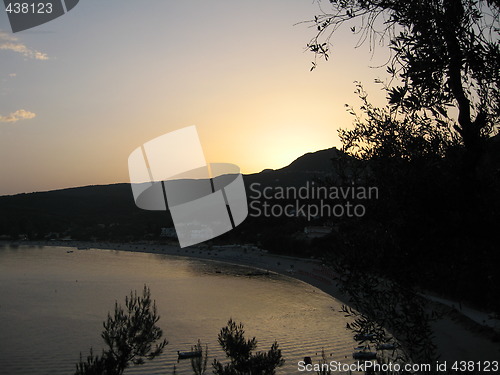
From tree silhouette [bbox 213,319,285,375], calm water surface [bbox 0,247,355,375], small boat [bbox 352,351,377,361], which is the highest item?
tree silhouette [bbox 213,319,285,375]

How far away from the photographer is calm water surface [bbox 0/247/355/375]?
22.3m

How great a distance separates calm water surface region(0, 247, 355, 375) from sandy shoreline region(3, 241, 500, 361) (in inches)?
82.0

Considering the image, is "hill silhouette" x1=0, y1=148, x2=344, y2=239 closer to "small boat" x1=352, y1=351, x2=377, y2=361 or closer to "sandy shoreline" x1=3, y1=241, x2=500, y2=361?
"sandy shoreline" x1=3, y1=241, x2=500, y2=361

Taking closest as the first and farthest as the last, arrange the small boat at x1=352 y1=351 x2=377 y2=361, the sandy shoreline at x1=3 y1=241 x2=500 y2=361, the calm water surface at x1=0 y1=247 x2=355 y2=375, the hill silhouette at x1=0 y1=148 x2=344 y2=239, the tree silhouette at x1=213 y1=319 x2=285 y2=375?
the tree silhouette at x1=213 y1=319 x2=285 y2=375, the sandy shoreline at x1=3 y1=241 x2=500 y2=361, the small boat at x1=352 y1=351 x2=377 y2=361, the calm water surface at x1=0 y1=247 x2=355 y2=375, the hill silhouette at x1=0 y1=148 x2=344 y2=239

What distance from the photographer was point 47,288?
153ft

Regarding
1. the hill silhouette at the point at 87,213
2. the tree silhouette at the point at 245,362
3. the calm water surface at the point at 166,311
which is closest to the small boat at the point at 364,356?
the calm water surface at the point at 166,311

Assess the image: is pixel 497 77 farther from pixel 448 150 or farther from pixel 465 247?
pixel 465 247

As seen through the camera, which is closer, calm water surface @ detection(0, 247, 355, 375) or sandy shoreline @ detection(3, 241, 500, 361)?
sandy shoreline @ detection(3, 241, 500, 361)

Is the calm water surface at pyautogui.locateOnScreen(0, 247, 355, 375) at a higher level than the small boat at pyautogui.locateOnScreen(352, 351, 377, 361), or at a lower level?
lower

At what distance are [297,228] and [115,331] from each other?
5422 cm

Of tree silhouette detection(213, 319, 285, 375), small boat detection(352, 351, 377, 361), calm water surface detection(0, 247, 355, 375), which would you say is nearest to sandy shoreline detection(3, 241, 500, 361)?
calm water surface detection(0, 247, 355, 375)

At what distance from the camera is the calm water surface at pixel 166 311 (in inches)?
879

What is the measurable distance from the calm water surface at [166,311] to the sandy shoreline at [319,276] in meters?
2.08

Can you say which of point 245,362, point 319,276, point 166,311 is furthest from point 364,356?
point 319,276
